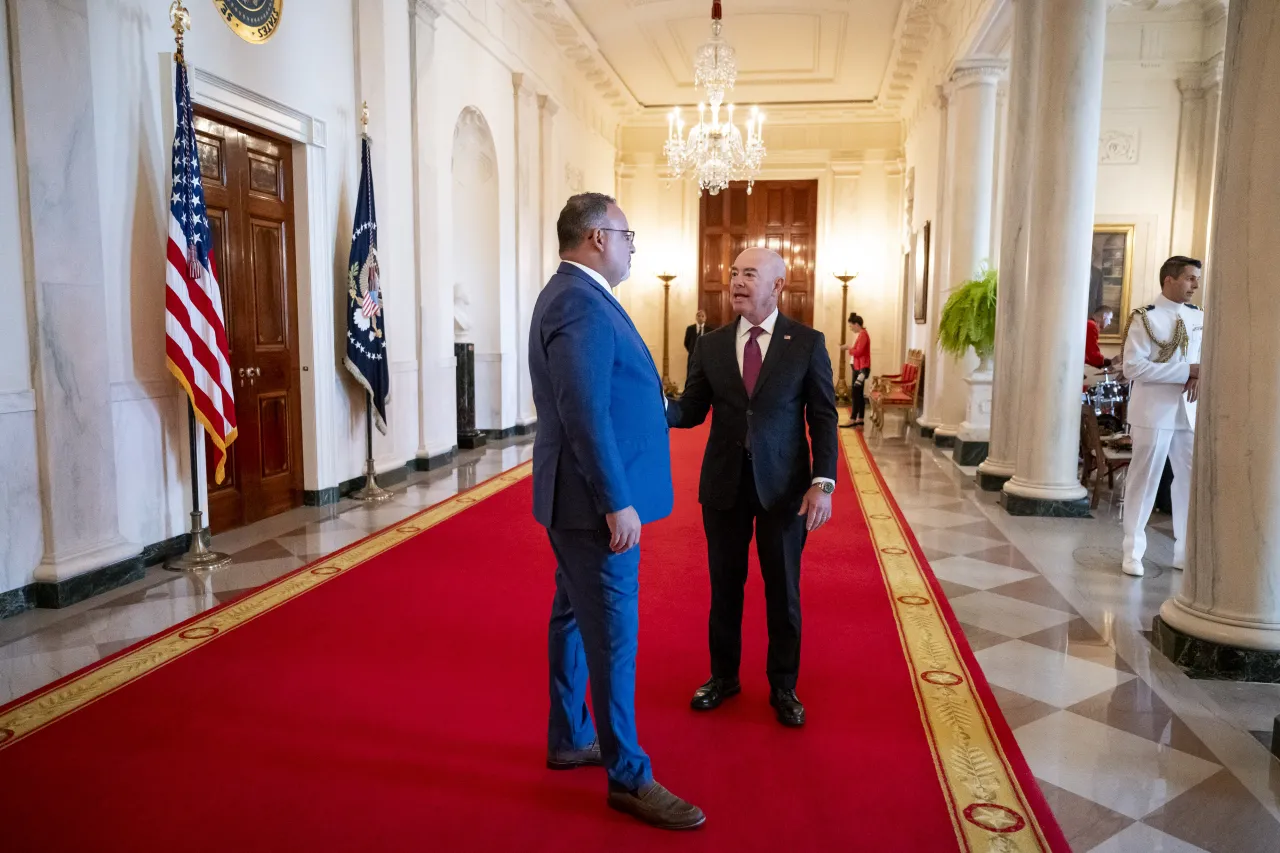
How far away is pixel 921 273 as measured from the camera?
1236 cm

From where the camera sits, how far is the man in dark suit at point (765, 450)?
2.94 meters

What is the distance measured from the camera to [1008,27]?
27.4 ft

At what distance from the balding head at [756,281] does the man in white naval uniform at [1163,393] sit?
9.55 ft

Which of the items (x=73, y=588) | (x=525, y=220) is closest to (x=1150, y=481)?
(x=73, y=588)

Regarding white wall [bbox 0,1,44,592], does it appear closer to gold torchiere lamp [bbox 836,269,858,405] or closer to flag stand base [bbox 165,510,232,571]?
flag stand base [bbox 165,510,232,571]

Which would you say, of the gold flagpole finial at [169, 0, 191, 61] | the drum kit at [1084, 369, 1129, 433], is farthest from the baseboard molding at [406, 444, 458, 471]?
the drum kit at [1084, 369, 1129, 433]

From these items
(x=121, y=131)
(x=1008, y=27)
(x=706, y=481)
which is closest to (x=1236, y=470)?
(x=706, y=481)

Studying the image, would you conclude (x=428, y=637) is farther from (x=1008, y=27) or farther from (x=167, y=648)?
(x=1008, y=27)

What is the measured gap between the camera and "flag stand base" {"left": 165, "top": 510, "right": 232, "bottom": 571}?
507cm

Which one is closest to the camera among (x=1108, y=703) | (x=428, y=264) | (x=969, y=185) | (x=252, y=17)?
(x=1108, y=703)

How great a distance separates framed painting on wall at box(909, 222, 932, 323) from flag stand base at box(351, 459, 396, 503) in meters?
7.70

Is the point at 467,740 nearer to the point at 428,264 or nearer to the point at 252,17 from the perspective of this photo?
the point at 252,17

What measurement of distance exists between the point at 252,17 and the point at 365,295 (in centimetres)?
206

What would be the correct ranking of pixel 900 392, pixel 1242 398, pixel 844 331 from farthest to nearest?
pixel 844 331 < pixel 900 392 < pixel 1242 398
